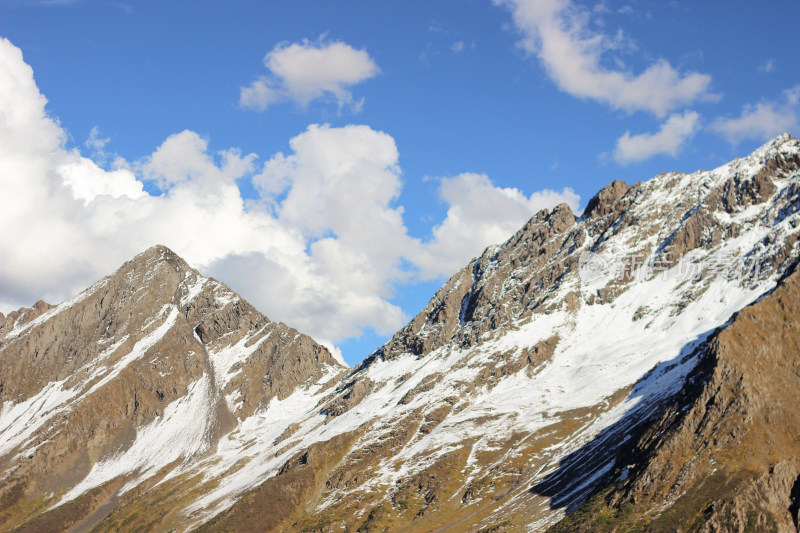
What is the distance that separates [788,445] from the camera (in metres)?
184

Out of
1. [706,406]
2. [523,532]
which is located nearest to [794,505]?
[706,406]

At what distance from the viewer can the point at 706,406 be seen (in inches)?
7869

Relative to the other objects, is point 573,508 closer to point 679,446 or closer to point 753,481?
point 679,446

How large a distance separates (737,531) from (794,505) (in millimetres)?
17329

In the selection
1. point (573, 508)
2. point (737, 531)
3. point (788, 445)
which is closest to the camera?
point (737, 531)

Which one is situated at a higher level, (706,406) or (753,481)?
(706,406)

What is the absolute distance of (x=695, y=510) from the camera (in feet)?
562

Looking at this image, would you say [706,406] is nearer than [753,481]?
No

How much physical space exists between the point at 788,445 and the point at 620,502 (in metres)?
43.7

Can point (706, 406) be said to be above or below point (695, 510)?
above

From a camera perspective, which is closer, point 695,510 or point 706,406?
point 695,510

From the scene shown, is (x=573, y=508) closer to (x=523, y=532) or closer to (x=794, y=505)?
(x=523, y=532)

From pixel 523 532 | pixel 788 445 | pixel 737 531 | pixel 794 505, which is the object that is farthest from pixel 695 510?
pixel 523 532

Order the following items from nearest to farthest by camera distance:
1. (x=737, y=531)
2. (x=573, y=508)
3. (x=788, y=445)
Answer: (x=737, y=531) < (x=788, y=445) < (x=573, y=508)
